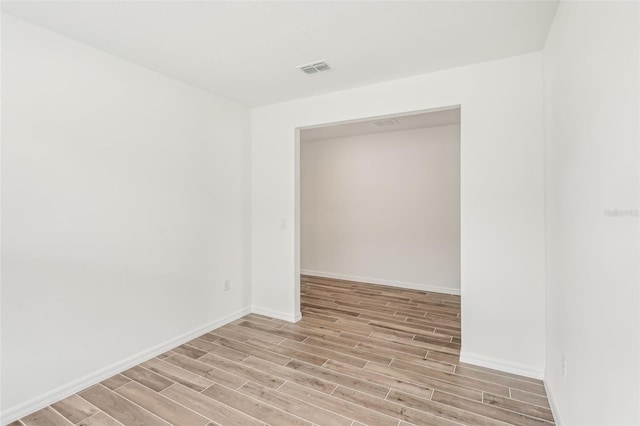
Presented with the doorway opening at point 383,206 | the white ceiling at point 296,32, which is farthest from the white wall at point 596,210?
the doorway opening at point 383,206

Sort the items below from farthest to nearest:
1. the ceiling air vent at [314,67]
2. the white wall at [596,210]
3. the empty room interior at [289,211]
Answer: the ceiling air vent at [314,67]
the empty room interior at [289,211]
the white wall at [596,210]

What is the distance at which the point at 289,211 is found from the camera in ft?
12.0

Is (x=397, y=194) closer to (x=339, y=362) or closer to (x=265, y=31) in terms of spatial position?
(x=339, y=362)

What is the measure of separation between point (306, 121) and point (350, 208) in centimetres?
239

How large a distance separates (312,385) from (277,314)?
1491 mm

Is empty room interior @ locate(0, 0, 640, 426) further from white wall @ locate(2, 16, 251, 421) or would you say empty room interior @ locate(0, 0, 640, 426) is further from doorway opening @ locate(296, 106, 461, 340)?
doorway opening @ locate(296, 106, 461, 340)

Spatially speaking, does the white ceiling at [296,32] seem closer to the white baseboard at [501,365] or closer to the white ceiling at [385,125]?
the white ceiling at [385,125]

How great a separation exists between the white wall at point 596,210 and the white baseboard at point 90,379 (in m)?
3.05

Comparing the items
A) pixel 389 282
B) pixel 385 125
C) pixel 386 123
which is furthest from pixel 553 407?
pixel 385 125

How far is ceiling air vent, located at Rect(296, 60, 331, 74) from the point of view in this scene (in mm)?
2639

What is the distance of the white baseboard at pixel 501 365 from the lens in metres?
2.42

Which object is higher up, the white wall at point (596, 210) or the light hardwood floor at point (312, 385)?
the white wall at point (596, 210)

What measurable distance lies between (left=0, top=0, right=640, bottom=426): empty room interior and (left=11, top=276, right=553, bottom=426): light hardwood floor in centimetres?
2

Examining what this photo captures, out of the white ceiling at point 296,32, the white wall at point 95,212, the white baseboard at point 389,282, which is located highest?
the white ceiling at point 296,32
